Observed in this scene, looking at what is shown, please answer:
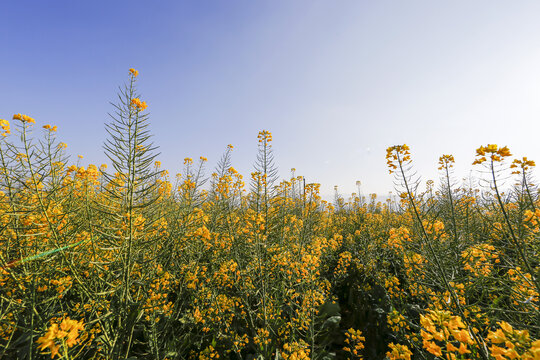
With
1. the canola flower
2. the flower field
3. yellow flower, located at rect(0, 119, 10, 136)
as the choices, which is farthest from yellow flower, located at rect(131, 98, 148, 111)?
the canola flower

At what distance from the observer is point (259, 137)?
10.6ft

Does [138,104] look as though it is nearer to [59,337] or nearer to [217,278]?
[59,337]

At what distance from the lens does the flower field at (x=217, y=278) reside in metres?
1.64

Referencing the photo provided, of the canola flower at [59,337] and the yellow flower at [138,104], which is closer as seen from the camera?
the canola flower at [59,337]

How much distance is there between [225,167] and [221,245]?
56.9 inches

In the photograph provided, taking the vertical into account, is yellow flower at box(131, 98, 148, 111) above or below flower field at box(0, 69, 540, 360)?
above

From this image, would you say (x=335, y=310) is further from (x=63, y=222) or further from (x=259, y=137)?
(x=63, y=222)

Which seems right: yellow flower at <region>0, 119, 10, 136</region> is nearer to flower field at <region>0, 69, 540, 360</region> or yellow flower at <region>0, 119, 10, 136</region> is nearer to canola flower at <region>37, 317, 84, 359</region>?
flower field at <region>0, 69, 540, 360</region>

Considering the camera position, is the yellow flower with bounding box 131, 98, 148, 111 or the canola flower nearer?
the canola flower

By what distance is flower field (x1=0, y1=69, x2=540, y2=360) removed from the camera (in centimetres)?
164

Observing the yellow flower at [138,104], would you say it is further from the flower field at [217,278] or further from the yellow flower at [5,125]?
the yellow flower at [5,125]

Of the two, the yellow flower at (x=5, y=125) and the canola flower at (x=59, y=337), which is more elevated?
the yellow flower at (x=5, y=125)

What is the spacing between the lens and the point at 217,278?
12.2ft

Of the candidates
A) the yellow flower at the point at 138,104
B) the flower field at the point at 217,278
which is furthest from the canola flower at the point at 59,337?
the yellow flower at the point at 138,104
